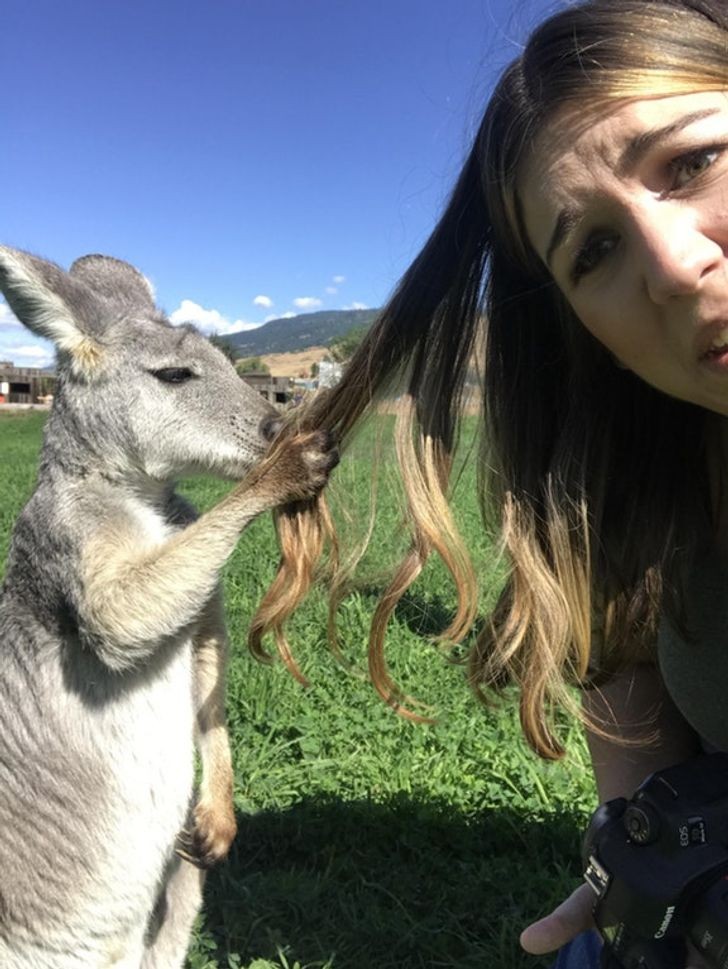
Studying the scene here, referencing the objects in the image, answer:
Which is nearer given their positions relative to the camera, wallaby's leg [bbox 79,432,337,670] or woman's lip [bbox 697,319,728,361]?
woman's lip [bbox 697,319,728,361]

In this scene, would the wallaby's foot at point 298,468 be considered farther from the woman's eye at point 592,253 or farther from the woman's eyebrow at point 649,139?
the woman's eyebrow at point 649,139

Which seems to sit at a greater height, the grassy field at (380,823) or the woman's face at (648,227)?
the woman's face at (648,227)

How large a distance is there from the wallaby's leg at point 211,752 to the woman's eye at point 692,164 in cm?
149

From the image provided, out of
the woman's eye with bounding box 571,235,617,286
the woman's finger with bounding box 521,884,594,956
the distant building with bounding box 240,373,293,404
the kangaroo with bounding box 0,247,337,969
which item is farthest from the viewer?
the distant building with bounding box 240,373,293,404

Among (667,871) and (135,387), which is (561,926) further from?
(135,387)

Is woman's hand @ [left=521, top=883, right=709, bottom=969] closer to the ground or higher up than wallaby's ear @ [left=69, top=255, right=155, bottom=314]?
closer to the ground

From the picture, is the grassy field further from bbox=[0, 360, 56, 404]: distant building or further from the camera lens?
bbox=[0, 360, 56, 404]: distant building

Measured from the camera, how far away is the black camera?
1.09 metres

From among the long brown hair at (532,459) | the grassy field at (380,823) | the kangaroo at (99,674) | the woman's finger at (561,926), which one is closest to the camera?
the woman's finger at (561,926)

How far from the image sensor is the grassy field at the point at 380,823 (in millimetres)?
2182

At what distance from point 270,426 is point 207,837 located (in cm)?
101

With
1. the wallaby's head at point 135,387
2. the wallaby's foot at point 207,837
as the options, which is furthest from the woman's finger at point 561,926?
the wallaby's head at point 135,387

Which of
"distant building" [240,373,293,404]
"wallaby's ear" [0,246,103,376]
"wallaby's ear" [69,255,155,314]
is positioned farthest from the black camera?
"wallaby's ear" [69,255,155,314]

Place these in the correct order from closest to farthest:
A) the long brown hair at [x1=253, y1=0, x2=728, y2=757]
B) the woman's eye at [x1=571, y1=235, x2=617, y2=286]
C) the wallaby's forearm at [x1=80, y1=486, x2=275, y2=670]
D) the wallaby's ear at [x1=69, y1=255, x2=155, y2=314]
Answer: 1. the woman's eye at [x1=571, y1=235, x2=617, y2=286]
2. the long brown hair at [x1=253, y1=0, x2=728, y2=757]
3. the wallaby's forearm at [x1=80, y1=486, x2=275, y2=670]
4. the wallaby's ear at [x1=69, y1=255, x2=155, y2=314]
